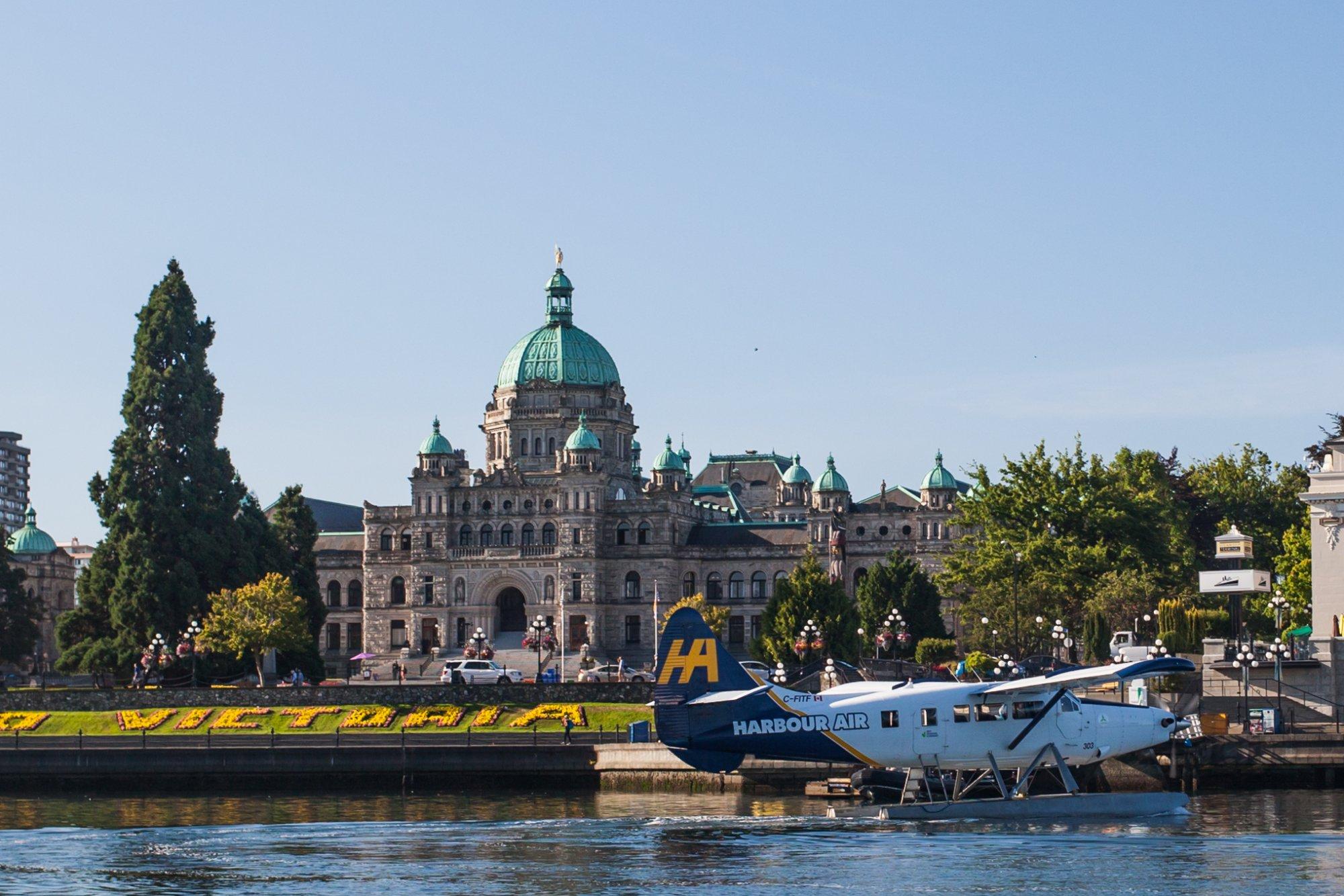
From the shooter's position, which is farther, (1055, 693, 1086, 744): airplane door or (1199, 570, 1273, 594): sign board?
(1199, 570, 1273, 594): sign board

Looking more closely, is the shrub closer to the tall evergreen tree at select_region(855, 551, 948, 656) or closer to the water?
the tall evergreen tree at select_region(855, 551, 948, 656)

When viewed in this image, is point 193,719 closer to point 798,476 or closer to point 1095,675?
point 1095,675

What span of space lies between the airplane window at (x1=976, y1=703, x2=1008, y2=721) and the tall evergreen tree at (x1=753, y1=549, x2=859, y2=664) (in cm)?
6952

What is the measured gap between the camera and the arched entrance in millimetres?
169125

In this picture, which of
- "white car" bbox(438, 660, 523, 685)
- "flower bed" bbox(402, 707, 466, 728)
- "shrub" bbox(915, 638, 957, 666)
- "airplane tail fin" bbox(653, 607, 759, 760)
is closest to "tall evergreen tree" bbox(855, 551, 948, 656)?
"shrub" bbox(915, 638, 957, 666)

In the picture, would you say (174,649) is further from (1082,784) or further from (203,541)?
(1082,784)

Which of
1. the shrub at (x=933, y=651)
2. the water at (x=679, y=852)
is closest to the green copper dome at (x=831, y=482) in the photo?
the shrub at (x=933, y=651)

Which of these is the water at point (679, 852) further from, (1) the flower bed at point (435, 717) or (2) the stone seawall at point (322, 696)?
(2) the stone seawall at point (322, 696)

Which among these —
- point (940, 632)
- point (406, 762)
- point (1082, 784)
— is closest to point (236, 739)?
point (406, 762)

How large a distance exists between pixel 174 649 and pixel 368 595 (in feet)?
177

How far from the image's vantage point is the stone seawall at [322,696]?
331ft

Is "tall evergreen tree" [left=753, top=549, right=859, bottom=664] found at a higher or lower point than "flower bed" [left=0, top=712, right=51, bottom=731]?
higher

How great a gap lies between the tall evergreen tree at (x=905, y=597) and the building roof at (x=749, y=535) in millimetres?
28557

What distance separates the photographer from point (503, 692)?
10169cm
